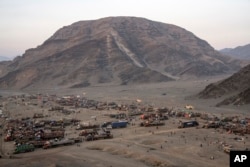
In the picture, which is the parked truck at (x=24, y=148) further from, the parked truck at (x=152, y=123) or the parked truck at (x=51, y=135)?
the parked truck at (x=152, y=123)

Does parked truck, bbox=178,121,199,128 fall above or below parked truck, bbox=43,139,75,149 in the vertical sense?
above

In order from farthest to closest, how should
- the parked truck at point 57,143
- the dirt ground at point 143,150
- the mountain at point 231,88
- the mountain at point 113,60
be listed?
1. the mountain at point 113,60
2. the mountain at point 231,88
3. the parked truck at point 57,143
4. the dirt ground at point 143,150

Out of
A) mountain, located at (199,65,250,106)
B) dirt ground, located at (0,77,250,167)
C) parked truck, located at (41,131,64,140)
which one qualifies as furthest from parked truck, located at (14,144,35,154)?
mountain, located at (199,65,250,106)

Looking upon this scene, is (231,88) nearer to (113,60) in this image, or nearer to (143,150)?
(143,150)

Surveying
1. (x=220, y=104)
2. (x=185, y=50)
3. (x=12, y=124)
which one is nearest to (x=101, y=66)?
(x=185, y=50)

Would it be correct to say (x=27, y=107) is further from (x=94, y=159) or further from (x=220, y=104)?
(x=94, y=159)

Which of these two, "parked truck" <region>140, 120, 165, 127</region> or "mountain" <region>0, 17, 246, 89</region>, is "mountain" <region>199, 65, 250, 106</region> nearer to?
"parked truck" <region>140, 120, 165, 127</region>

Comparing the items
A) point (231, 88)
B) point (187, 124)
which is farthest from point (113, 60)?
point (187, 124)

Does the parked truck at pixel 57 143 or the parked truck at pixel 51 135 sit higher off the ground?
the parked truck at pixel 51 135

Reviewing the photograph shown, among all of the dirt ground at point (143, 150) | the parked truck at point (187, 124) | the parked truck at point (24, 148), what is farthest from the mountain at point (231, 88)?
the parked truck at point (24, 148)
